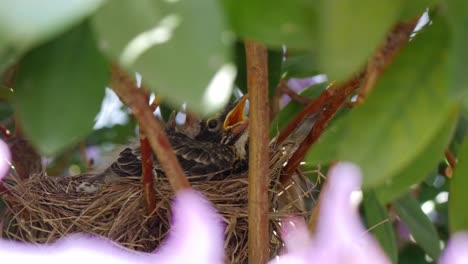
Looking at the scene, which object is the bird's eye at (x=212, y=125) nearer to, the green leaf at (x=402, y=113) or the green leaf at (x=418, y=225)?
the green leaf at (x=418, y=225)

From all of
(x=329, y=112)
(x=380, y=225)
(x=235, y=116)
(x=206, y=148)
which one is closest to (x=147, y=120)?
(x=329, y=112)

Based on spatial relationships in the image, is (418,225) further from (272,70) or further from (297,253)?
(297,253)

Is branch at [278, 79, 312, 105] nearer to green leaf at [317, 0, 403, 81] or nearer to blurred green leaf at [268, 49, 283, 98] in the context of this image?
blurred green leaf at [268, 49, 283, 98]

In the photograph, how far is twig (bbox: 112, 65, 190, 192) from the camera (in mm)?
488

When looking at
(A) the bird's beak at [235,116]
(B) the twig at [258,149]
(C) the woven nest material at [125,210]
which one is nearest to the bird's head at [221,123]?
(A) the bird's beak at [235,116]

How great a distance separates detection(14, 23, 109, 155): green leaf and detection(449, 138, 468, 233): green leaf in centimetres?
26

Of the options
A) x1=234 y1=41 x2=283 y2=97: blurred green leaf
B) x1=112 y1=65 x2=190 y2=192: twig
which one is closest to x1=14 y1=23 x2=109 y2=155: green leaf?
x1=112 y1=65 x2=190 y2=192: twig

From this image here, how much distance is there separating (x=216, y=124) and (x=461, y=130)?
0.73 m

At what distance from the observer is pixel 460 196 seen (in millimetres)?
526

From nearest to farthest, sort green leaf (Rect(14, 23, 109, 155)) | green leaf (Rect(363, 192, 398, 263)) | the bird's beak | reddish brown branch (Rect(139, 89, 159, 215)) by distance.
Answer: green leaf (Rect(14, 23, 109, 155)), reddish brown branch (Rect(139, 89, 159, 215)), green leaf (Rect(363, 192, 398, 263)), the bird's beak

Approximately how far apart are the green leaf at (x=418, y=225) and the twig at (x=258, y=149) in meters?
0.31

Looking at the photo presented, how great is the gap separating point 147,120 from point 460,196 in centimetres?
23

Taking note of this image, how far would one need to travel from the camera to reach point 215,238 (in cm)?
39

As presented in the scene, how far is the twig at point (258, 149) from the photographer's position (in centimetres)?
64
